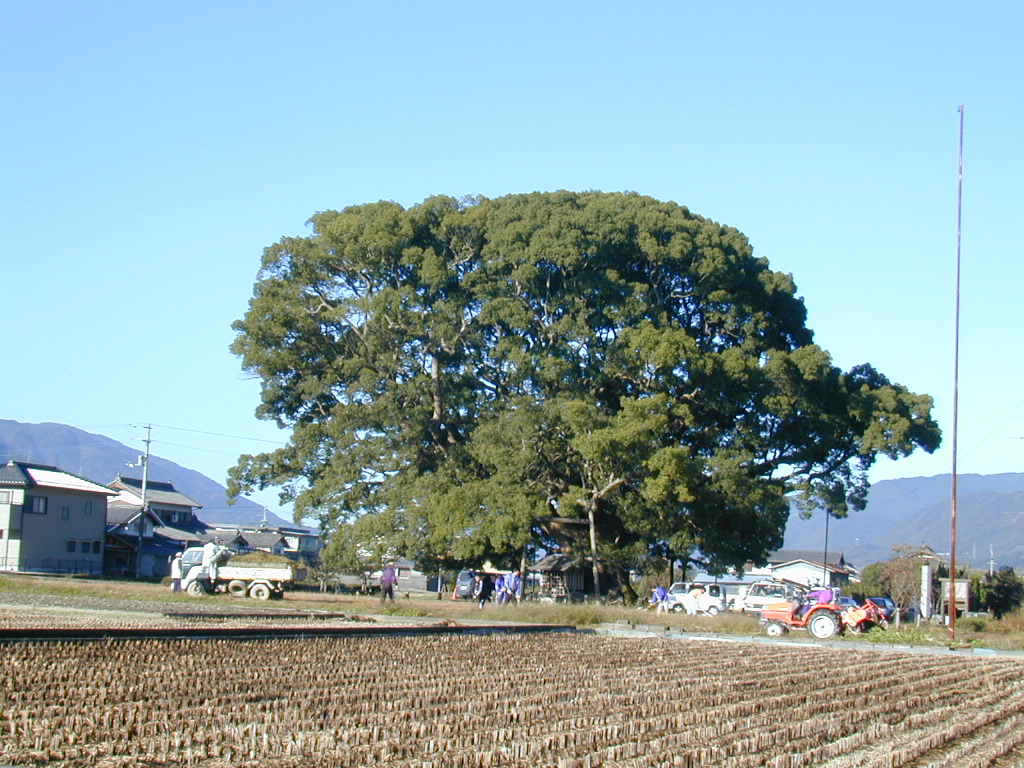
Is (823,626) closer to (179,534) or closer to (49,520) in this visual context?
(49,520)

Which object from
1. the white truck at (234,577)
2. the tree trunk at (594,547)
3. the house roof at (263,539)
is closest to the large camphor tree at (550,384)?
the tree trunk at (594,547)

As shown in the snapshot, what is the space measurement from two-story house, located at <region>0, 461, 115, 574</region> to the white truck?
22.1m

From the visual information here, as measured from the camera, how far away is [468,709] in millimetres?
10188

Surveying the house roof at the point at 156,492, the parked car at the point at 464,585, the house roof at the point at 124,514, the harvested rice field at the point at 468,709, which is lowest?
the parked car at the point at 464,585

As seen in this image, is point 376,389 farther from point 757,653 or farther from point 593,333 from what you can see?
point 757,653

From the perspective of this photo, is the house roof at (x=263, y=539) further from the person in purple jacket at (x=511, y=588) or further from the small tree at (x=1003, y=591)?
the small tree at (x=1003, y=591)

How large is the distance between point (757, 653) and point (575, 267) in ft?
63.4

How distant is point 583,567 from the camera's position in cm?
4109

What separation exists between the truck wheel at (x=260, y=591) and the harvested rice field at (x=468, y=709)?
68.9 feet

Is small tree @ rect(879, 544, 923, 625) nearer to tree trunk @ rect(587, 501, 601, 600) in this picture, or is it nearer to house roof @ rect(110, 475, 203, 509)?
tree trunk @ rect(587, 501, 601, 600)

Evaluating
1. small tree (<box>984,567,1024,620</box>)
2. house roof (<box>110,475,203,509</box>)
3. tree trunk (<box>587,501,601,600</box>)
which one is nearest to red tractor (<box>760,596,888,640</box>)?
tree trunk (<box>587,501,601,600</box>)

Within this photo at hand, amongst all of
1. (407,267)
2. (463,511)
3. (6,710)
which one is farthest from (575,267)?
(6,710)

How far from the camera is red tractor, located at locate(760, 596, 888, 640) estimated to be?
27.7m

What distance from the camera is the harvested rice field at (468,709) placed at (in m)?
7.81
